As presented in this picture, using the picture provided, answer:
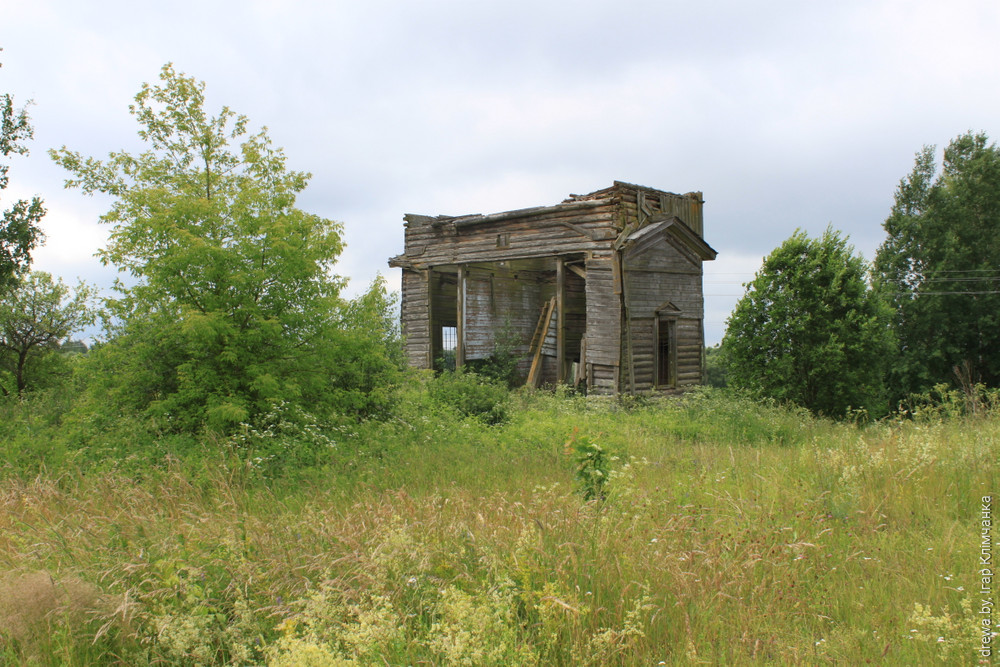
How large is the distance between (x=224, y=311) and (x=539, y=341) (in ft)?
44.8

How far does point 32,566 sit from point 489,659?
3380 millimetres

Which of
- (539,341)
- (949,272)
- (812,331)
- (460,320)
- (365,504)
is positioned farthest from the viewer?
(949,272)

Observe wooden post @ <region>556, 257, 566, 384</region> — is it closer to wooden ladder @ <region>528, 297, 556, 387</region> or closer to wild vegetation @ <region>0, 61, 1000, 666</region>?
wooden ladder @ <region>528, 297, 556, 387</region>

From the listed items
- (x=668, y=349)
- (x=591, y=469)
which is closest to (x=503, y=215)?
(x=668, y=349)

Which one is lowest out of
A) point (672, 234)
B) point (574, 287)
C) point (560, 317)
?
point (560, 317)

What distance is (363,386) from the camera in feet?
34.5

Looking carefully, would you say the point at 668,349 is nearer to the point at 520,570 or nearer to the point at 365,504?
the point at 365,504

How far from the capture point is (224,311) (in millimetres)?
8547

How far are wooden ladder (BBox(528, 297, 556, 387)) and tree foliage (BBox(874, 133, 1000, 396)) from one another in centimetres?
1578

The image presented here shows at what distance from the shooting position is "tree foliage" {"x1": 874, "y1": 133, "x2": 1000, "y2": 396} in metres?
28.3

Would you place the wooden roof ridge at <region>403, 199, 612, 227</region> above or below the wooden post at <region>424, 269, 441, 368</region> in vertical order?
above

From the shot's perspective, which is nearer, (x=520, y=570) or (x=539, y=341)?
(x=520, y=570)

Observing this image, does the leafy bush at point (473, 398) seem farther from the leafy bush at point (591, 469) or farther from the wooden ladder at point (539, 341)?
the leafy bush at point (591, 469)

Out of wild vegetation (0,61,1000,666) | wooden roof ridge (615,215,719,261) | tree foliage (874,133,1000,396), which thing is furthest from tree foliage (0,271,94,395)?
tree foliage (874,133,1000,396)
